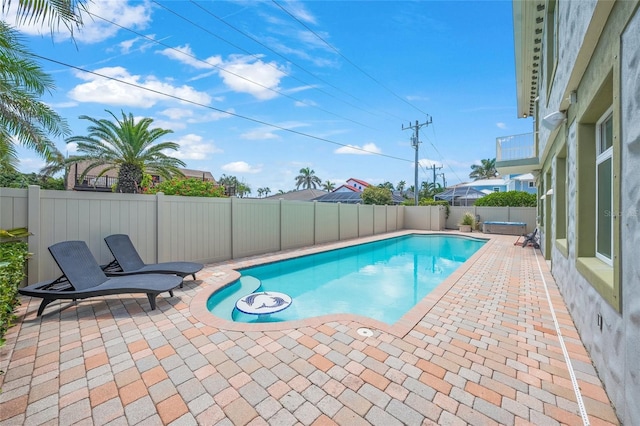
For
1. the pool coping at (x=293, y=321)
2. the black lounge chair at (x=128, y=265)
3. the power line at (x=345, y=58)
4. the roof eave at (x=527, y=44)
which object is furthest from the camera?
the power line at (x=345, y=58)

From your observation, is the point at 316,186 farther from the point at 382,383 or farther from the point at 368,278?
the point at 382,383

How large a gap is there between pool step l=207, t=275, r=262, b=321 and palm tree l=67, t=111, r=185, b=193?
7.74 metres

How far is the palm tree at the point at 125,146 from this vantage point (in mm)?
10570

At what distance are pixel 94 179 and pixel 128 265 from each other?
68.7 ft

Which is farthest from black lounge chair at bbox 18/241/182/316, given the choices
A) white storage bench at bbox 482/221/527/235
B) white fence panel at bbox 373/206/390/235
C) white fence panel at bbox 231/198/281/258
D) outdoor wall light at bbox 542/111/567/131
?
white storage bench at bbox 482/221/527/235

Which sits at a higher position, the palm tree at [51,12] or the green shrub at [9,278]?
the palm tree at [51,12]

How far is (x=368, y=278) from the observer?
8297 millimetres

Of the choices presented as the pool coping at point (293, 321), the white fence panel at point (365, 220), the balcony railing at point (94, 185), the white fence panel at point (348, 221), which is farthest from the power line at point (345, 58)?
the balcony railing at point (94, 185)

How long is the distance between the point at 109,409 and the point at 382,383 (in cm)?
229

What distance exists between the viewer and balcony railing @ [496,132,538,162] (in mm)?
10906

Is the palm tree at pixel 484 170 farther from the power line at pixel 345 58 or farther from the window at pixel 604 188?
the window at pixel 604 188

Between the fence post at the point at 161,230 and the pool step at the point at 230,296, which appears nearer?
the pool step at the point at 230,296

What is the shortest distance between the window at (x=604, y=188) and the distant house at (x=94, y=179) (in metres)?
14.0

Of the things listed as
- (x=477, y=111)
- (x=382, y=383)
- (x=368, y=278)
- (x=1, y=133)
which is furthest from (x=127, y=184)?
(x=477, y=111)
